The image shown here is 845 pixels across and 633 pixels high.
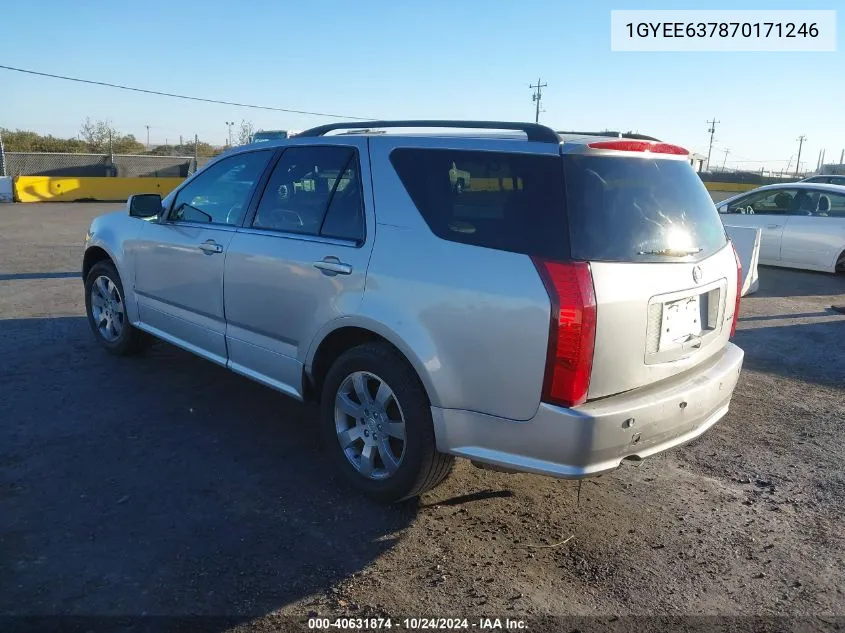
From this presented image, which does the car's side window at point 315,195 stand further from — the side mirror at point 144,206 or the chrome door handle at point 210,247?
the side mirror at point 144,206

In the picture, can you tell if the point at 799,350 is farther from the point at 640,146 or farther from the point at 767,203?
the point at 767,203

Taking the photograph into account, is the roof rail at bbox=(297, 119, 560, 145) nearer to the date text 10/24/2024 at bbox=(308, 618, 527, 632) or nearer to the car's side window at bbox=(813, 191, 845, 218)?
the date text 10/24/2024 at bbox=(308, 618, 527, 632)

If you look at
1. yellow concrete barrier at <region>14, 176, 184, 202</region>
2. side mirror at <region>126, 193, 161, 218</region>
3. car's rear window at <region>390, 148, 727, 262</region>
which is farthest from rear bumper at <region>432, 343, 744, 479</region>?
yellow concrete barrier at <region>14, 176, 184, 202</region>

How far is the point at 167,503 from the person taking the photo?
11.1ft

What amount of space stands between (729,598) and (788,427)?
2264 mm

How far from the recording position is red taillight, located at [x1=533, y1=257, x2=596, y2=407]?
269cm

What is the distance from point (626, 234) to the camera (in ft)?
9.64

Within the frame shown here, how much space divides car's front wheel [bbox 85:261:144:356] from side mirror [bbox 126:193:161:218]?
707mm

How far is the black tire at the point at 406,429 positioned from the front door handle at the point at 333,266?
392 mm

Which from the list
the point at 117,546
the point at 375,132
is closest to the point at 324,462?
the point at 117,546

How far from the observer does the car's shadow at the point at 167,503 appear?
275 centimetres

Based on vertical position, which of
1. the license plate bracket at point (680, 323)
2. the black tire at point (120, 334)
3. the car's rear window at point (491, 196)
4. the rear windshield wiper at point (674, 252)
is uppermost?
the car's rear window at point (491, 196)

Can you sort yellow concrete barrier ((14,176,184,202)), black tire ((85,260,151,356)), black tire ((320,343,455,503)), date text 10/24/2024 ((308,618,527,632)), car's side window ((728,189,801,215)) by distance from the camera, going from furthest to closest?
yellow concrete barrier ((14,176,184,202)) < car's side window ((728,189,801,215)) < black tire ((85,260,151,356)) < black tire ((320,343,455,503)) < date text 10/24/2024 ((308,618,527,632))

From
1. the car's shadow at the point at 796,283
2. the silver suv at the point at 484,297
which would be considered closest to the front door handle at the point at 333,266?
the silver suv at the point at 484,297
